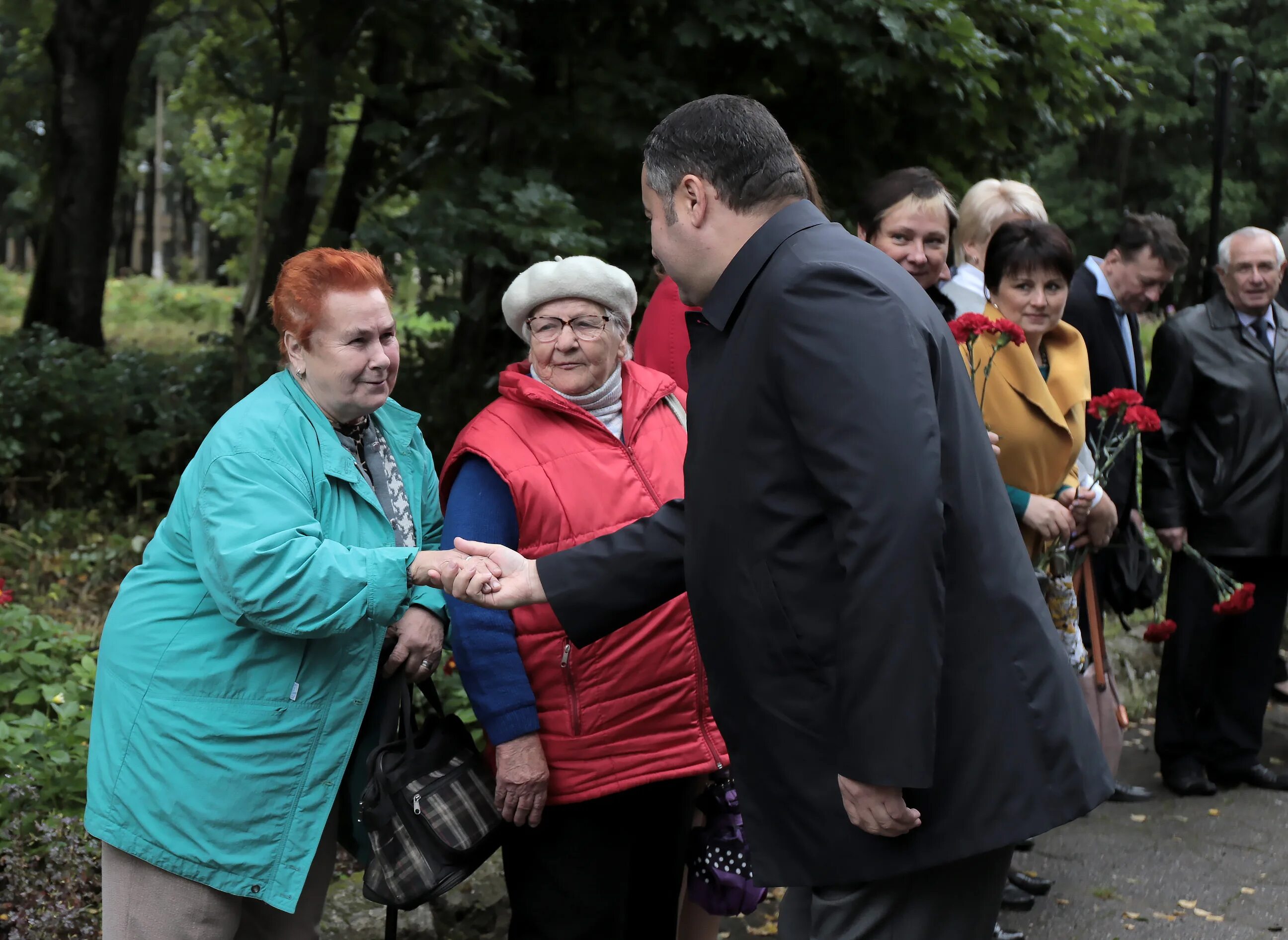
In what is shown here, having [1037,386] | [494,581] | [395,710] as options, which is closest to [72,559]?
[395,710]

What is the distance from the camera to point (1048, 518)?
401 cm

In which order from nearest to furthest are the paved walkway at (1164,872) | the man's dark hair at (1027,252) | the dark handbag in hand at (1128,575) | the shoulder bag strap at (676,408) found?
the shoulder bag strap at (676,408) < the man's dark hair at (1027,252) < the paved walkway at (1164,872) < the dark handbag in hand at (1128,575)

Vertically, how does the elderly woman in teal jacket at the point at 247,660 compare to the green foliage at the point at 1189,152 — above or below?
→ below

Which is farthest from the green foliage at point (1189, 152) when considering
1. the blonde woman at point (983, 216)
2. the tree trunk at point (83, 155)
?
the blonde woman at point (983, 216)

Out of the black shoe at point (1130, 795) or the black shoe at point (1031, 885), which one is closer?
the black shoe at point (1031, 885)

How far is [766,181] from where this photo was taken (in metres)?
2.31

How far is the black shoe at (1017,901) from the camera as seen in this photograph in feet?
14.8

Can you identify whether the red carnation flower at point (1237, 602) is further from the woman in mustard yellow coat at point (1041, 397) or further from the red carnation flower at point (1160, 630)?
the woman in mustard yellow coat at point (1041, 397)

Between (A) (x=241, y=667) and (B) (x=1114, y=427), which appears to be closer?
(A) (x=241, y=667)

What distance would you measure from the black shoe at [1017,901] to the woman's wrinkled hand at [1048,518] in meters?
1.32

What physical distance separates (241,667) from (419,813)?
50 cm

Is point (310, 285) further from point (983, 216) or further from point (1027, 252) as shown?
point (983, 216)

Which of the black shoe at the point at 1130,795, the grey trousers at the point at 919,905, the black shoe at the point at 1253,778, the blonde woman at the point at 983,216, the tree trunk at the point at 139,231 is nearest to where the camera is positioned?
the grey trousers at the point at 919,905

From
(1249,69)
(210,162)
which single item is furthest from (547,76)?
(210,162)
